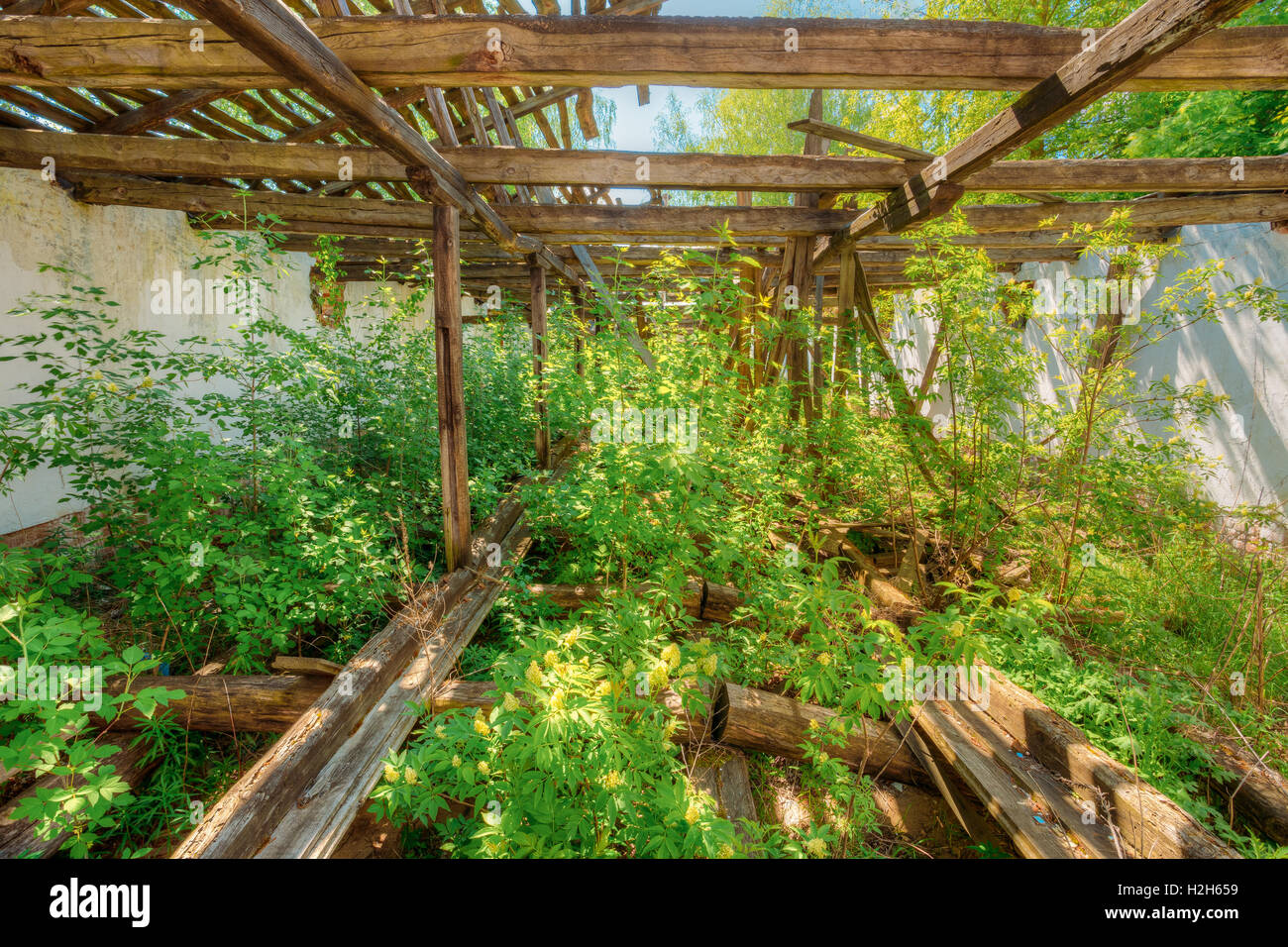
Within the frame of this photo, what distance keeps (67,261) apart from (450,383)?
4.41 m

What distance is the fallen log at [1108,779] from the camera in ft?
6.95

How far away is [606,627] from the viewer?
2.84m

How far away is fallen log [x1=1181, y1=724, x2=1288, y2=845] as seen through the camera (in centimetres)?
234

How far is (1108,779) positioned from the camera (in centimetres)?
243

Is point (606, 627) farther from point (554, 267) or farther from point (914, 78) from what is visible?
point (554, 267)

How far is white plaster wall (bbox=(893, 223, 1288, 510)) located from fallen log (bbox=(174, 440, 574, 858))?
17.8ft
